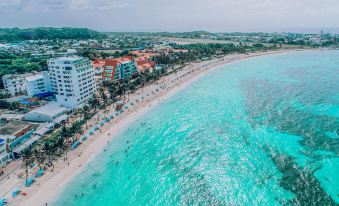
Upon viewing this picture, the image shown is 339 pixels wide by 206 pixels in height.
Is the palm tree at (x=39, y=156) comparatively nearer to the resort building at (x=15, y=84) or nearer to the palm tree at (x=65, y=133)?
the palm tree at (x=65, y=133)

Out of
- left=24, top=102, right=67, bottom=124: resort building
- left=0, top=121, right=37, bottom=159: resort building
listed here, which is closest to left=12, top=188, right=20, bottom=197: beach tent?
left=0, top=121, right=37, bottom=159: resort building

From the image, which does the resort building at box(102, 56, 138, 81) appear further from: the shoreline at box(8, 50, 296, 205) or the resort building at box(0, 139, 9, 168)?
the resort building at box(0, 139, 9, 168)

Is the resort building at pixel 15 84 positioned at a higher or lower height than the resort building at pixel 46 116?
higher

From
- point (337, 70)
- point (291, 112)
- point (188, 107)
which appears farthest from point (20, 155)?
point (337, 70)

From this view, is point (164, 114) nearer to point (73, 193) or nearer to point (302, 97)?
point (73, 193)

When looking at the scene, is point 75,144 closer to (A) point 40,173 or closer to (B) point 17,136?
(A) point 40,173

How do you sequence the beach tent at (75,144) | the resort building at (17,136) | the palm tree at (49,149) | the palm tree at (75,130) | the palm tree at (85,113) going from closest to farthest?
the palm tree at (49,149)
the resort building at (17,136)
the beach tent at (75,144)
the palm tree at (75,130)
the palm tree at (85,113)

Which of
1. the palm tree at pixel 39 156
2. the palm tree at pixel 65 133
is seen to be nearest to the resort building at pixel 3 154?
the palm tree at pixel 39 156
